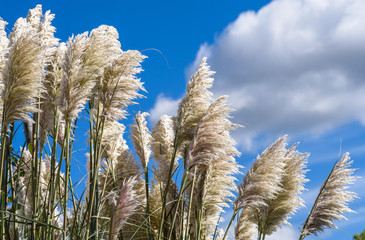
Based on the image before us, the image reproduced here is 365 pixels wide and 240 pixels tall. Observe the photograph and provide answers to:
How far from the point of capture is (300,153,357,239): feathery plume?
16.2 ft

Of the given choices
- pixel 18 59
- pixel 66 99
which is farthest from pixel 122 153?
pixel 18 59

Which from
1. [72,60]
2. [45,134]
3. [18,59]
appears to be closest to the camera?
[18,59]

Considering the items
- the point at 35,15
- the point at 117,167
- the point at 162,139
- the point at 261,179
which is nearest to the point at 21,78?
the point at 35,15

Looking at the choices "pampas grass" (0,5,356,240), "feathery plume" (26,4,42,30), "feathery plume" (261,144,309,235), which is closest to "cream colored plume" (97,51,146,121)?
"pampas grass" (0,5,356,240)

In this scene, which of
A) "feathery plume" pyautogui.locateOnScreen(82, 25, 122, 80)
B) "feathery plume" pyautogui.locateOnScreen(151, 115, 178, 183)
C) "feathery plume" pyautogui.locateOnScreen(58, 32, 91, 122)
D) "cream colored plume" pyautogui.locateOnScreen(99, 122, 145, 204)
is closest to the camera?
"feathery plume" pyautogui.locateOnScreen(58, 32, 91, 122)

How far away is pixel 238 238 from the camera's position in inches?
198

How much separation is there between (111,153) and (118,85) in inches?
38.8

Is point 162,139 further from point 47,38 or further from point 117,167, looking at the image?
point 47,38

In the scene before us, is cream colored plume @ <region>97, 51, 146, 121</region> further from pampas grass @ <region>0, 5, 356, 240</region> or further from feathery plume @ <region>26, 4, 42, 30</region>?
feathery plume @ <region>26, 4, 42, 30</region>

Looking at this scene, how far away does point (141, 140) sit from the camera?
452 centimetres

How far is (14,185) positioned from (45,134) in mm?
624

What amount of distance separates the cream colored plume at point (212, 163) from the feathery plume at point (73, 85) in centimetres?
94

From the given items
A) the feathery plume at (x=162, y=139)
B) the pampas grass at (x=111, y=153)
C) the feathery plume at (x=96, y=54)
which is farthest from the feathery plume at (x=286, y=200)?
the feathery plume at (x=96, y=54)

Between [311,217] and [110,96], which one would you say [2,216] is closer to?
[110,96]
